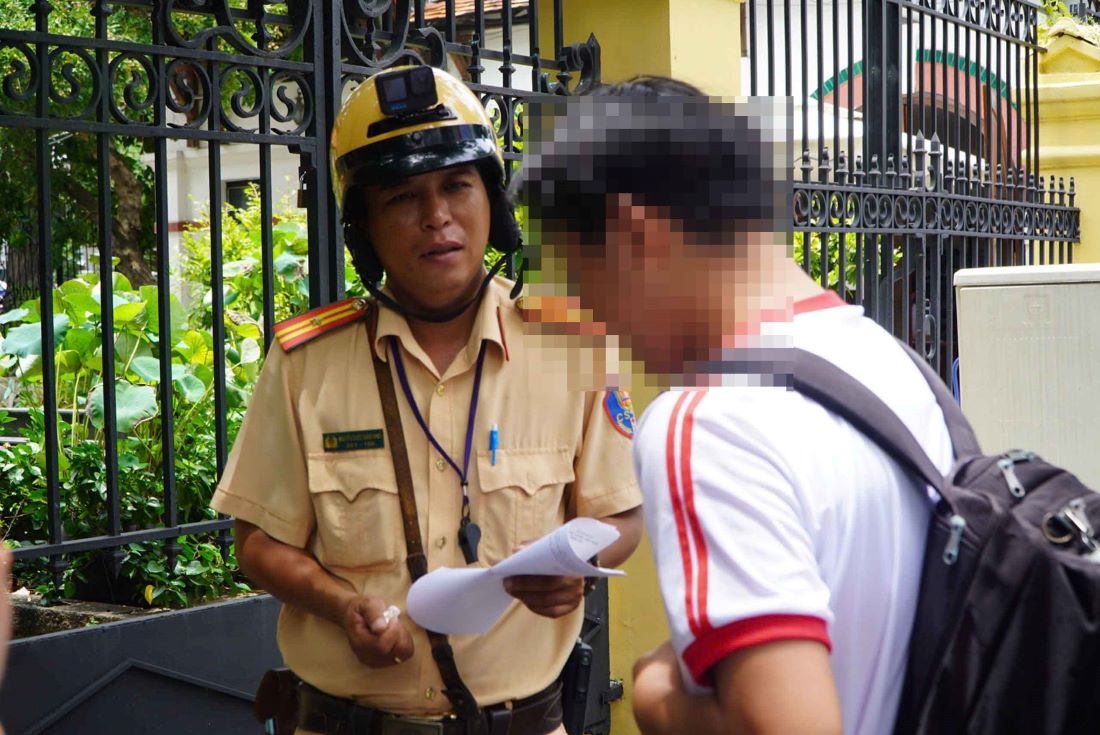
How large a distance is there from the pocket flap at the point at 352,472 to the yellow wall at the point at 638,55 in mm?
1885

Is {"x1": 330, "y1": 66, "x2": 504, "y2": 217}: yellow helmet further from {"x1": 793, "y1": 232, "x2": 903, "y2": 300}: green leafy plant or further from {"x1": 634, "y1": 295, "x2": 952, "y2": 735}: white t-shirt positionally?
{"x1": 793, "y1": 232, "x2": 903, "y2": 300}: green leafy plant

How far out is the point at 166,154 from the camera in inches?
135

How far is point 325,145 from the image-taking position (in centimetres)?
358

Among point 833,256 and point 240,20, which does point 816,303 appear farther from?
point 833,256

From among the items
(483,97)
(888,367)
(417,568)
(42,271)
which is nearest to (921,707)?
(888,367)

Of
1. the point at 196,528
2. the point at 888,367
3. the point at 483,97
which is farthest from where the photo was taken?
the point at 483,97

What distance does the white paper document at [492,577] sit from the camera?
1.84 meters

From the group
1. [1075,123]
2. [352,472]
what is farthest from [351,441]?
[1075,123]

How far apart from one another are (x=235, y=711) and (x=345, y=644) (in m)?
1.20

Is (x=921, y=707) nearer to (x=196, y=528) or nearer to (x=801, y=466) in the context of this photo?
(x=801, y=466)

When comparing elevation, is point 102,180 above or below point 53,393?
above

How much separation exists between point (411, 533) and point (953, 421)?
1.18 metres

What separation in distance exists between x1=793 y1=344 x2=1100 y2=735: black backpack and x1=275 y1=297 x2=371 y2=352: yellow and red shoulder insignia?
54.4 inches

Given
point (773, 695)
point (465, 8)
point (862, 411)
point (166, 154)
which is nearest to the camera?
point (773, 695)
